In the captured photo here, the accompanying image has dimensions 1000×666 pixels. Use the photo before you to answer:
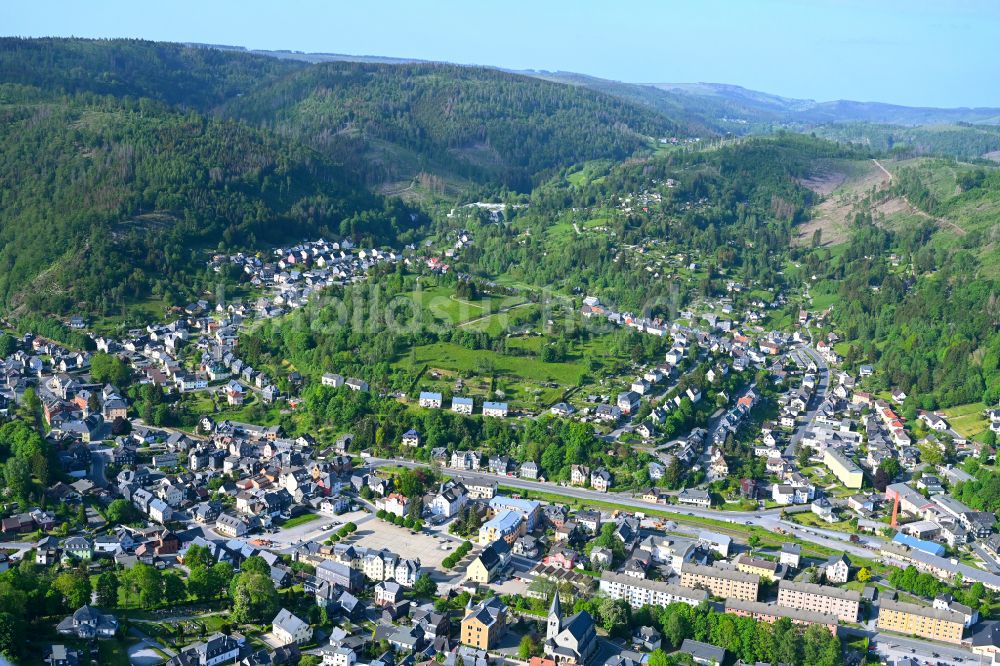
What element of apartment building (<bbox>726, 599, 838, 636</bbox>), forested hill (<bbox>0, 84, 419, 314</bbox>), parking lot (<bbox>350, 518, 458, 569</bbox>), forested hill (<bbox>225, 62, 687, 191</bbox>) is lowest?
parking lot (<bbox>350, 518, 458, 569</bbox>)

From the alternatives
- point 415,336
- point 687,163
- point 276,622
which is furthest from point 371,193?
point 276,622

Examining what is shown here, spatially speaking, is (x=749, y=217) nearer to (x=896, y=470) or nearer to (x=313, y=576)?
(x=896, y=470)

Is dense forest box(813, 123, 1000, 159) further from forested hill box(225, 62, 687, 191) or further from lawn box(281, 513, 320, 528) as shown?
lawn box(281, 513, 320, 528)

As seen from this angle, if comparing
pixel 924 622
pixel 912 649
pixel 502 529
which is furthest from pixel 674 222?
pixel 912 649

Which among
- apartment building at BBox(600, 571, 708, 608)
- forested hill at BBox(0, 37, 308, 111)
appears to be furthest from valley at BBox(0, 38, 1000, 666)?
forested hill at BBox(0, 37, 308, 111)

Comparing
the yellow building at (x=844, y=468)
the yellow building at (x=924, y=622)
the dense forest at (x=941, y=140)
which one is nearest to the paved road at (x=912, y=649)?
the yellow building at (x=924, y=622)

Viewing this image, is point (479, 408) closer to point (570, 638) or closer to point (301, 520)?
point (301, 520)
